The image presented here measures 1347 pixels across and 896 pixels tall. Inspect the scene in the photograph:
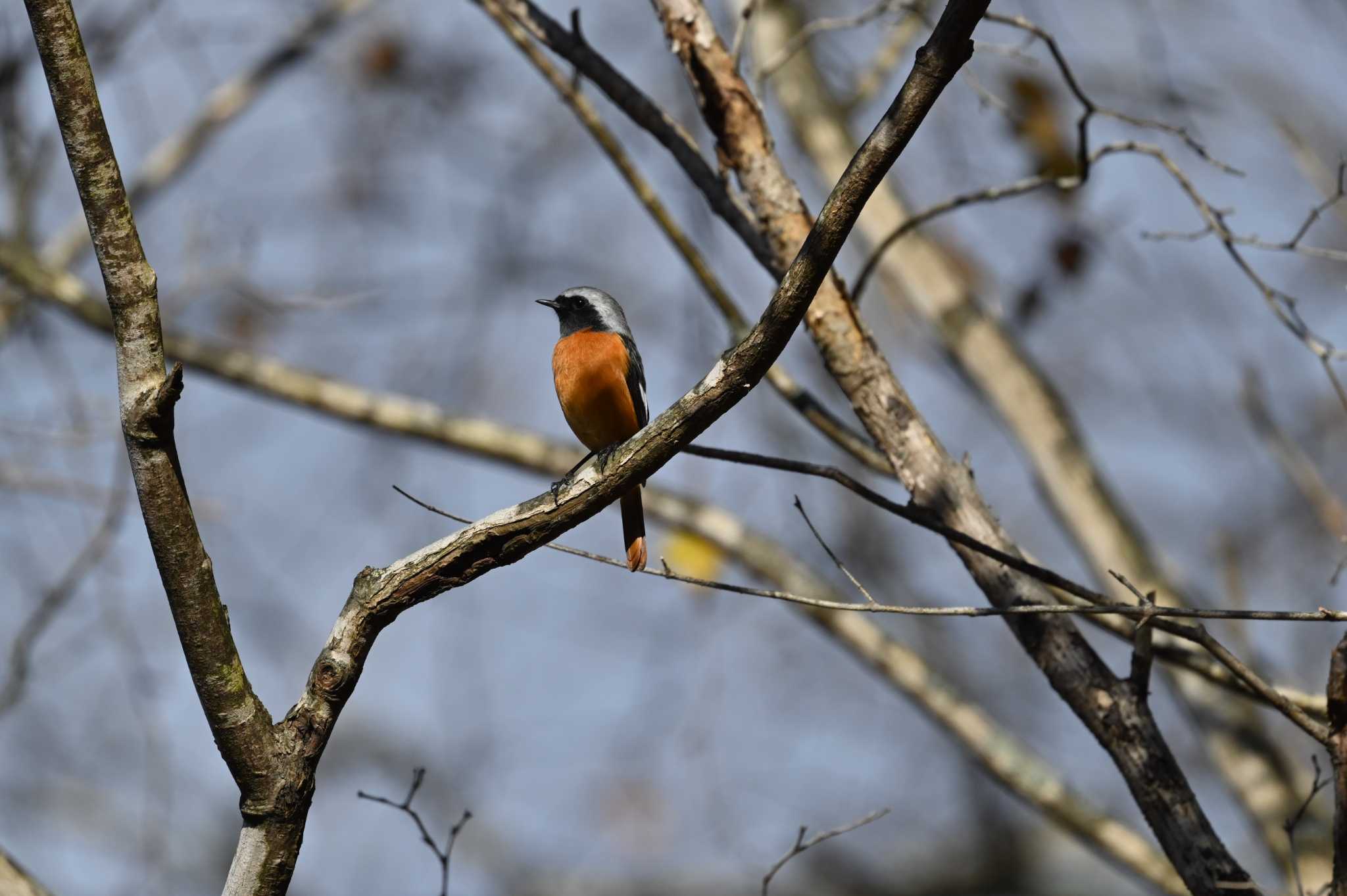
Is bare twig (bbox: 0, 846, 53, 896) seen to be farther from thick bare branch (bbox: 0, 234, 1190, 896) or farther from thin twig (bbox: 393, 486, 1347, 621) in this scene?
thick bare branch (bbox: 0, 234, 1190, 896)

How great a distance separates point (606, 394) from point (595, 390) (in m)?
0.05

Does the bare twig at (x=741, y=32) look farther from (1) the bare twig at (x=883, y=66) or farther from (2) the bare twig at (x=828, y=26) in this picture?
(1) the bare twig at (x=883, y=66)

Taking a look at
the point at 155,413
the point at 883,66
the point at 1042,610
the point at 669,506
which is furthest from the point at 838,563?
the point at 883,66

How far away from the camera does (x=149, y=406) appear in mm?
2582

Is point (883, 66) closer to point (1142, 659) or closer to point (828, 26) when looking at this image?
point (828, 26)

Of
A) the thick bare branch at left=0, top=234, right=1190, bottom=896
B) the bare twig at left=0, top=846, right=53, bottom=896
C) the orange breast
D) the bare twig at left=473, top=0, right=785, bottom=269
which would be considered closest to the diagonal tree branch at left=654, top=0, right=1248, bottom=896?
the bare twig at left=473, top=0, right=785, bottom=269

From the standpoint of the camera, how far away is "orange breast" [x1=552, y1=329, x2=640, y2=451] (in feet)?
16.0

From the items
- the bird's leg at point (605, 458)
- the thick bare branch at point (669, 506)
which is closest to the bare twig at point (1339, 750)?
the bird's leg at point (605, 458)

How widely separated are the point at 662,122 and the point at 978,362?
116 inches

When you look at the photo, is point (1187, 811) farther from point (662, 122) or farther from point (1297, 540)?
point (1297, 540)

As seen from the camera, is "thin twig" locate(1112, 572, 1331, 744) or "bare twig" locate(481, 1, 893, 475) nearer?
"thin twig" locate(1112, 572, 1331, 744)

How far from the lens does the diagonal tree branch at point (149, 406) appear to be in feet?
8.46

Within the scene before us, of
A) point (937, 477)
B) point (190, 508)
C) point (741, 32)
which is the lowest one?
point (190, 508)

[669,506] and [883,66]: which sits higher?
[883,66]
